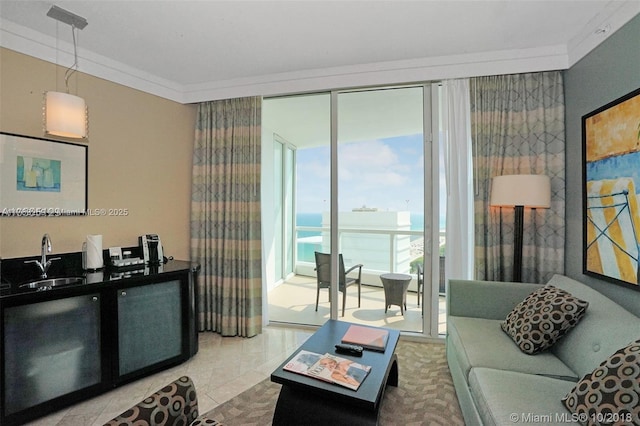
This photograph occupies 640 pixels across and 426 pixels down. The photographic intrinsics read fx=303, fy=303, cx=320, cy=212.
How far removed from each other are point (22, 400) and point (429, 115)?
12.6ft

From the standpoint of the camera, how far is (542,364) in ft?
5.84

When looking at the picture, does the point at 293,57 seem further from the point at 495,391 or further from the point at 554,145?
the point at 495,391

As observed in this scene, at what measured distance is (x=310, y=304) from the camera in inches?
145

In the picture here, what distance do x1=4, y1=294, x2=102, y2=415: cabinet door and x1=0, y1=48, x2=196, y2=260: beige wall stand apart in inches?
26.4

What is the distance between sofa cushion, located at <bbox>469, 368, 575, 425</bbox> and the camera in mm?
1321

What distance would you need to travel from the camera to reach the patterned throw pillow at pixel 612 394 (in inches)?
46.2

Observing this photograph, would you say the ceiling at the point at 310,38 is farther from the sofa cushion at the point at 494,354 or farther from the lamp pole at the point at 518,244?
the sofa cushion at the point at 494,354

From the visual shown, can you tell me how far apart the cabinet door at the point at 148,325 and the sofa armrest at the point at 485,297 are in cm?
238

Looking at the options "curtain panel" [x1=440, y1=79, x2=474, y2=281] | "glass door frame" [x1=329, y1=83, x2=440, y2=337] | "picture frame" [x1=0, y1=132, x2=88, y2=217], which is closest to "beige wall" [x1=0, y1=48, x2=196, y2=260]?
"picture frame" [x1=0, y1=132, x2=88, y2=217]

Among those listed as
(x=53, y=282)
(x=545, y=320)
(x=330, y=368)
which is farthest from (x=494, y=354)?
(x=53, y=282)

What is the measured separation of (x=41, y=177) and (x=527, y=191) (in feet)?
12.7

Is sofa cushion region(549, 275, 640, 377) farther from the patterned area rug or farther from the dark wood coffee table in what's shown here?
the dark wood coffee table

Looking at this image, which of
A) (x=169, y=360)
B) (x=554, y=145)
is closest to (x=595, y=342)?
(x=554, y=145)

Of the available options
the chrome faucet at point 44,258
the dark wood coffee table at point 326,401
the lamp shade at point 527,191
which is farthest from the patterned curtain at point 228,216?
the lamp shade at point 527,191
